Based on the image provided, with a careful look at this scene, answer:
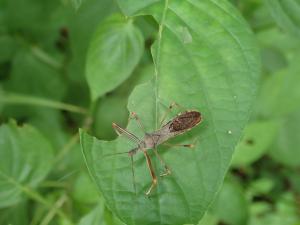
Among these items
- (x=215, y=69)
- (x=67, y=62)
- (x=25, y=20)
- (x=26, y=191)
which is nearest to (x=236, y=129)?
(x=215, y=69)

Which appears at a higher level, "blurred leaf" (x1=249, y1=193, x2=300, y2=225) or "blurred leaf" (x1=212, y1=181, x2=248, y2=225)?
"blurred leaf" (x1=212, y1=181, x2=248, y2=225)

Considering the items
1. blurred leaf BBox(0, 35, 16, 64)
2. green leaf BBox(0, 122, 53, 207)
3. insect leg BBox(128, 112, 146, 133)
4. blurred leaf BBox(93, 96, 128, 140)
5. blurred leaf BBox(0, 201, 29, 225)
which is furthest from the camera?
blurred leaf BBox(0, 35, 16, 64)

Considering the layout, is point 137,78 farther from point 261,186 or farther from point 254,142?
point 261,186

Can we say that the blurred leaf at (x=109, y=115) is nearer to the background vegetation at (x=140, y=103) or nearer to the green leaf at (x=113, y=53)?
the background vegetation at (x=140, y=103)

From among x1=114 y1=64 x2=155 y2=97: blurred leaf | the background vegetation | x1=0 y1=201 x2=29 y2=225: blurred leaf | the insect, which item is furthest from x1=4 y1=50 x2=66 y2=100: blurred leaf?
the insect

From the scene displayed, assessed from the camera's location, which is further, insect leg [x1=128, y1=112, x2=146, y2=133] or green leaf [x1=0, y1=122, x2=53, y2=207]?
green leaf [x1=0, y1=122, x2=53, y2=207]

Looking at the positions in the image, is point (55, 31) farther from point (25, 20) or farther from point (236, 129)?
point (236, 129)

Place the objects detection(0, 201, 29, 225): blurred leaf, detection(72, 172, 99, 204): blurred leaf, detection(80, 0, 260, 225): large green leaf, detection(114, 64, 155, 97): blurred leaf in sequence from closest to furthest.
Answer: detection(80, 0, 260, 225): large green leaf → detection(72, 172, 99, 204): blurred leaf → detection(0, 201, 29, 225): blurred leaf → detection(114, 64, 155, 97): blurred leaf

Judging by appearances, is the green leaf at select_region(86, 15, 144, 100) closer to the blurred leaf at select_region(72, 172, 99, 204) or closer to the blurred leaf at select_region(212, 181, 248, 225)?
the blurred leaf at select_region(72, 172, 99, 204)
